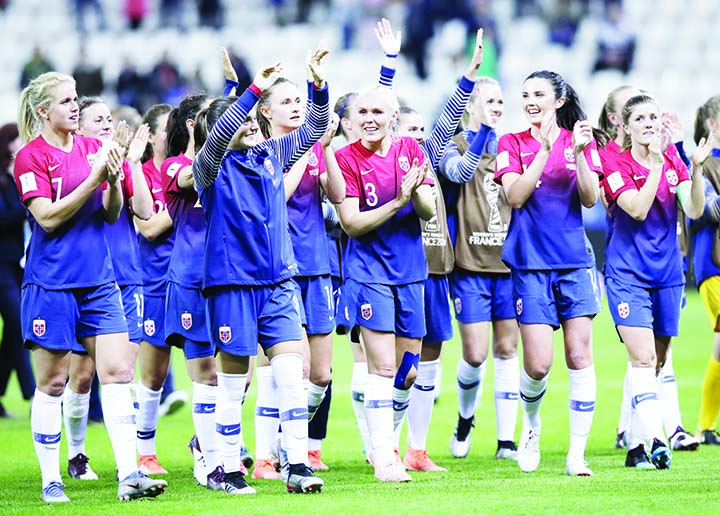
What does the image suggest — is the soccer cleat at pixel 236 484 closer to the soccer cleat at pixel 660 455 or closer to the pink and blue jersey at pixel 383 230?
the pink and blue jersey at pixel 383 230

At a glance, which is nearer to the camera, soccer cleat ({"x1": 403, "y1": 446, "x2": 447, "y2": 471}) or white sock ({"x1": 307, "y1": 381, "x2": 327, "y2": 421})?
white sock ({"x1": 307, "y1": 381, "x2": 327, "y2": 421})

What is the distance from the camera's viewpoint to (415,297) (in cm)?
811

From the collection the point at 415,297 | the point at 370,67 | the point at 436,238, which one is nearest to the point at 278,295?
the point at 415,297

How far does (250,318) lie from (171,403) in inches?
205

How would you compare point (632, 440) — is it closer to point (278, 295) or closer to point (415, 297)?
point (415, 297)

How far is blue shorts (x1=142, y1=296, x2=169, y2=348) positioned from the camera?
8.70m

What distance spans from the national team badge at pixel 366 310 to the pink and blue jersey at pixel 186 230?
0.95m

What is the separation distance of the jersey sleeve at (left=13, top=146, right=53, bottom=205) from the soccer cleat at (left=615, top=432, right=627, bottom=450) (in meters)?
4.47

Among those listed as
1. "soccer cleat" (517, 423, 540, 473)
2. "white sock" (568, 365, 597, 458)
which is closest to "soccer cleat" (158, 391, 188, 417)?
"soccer cleat" (517, 423, 540, 473)

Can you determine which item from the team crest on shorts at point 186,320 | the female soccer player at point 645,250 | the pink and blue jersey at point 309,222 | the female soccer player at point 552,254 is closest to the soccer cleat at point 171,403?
the pink and blue jersey at point 309,222

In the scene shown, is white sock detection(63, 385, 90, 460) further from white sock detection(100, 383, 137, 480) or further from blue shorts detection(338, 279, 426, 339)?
blue shorts detection(338, 279, 426, 339)

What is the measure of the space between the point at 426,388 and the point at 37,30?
20910mm

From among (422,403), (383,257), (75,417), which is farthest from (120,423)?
(422,403)

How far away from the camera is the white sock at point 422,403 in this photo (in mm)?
8789
